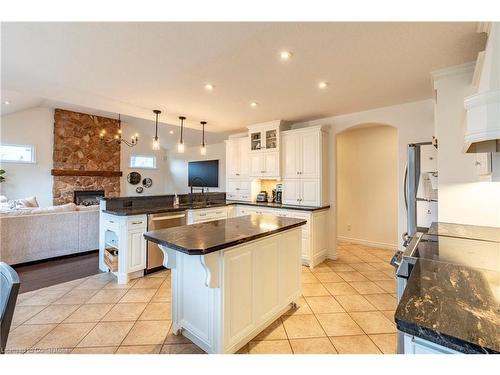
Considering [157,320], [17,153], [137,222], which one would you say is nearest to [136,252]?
[137,222]

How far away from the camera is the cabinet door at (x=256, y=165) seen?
4.51m

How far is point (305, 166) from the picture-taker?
13.1 feet

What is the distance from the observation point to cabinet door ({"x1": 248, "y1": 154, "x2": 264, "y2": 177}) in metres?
4.51

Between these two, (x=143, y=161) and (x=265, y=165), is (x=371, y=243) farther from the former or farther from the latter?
(x=143, y=161)

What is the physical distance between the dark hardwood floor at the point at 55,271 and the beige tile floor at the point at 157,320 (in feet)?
0.71

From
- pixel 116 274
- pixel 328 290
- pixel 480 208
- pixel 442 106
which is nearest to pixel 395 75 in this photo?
pixel 442 106

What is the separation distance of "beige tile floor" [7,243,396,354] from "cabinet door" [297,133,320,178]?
5.39ft

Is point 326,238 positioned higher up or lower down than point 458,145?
lower down

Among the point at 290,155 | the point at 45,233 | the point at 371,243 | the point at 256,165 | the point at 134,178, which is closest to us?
the point at 45,233

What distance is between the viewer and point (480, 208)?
85.7 inches

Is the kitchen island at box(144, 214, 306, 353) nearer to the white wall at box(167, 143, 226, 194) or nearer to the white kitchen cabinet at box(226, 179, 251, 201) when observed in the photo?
the white kitchen cabinet at box(226, 179, 251, 201)

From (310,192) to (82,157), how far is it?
23.0ft
